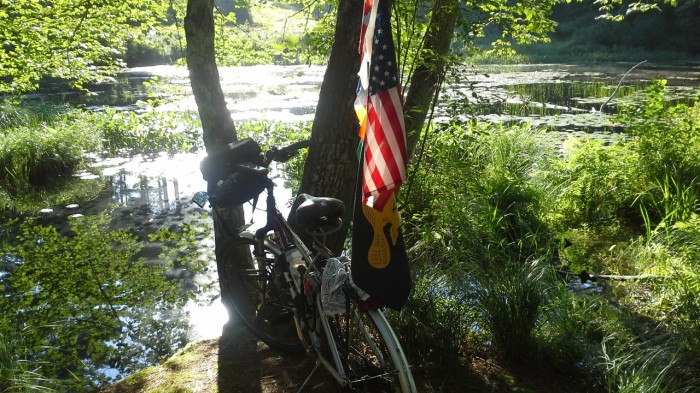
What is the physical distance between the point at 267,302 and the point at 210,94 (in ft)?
5.30

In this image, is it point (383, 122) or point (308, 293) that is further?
point (308, 293)

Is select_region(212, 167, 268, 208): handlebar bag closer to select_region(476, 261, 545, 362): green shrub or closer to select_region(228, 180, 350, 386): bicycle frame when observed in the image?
select_region(228, 180, 350, 386): bicycle frame

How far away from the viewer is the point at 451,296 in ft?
10.8

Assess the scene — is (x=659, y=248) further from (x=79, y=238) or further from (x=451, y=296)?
(x=79, y=238)

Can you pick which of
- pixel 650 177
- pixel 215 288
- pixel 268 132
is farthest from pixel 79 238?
pixel 650 177

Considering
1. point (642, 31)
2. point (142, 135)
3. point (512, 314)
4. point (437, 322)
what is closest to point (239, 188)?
point (437, 322)

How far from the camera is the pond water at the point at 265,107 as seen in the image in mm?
5297

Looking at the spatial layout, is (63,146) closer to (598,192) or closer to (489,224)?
(489,224)

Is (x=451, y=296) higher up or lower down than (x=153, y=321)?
higher up

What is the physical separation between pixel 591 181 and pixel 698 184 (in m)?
1.09

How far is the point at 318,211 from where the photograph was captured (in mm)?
2439

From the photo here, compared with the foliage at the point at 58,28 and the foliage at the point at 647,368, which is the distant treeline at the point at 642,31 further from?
→ the foliage at the point at 647,368

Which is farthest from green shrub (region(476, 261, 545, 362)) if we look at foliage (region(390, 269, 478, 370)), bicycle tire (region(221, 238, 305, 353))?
bicycle tire (region(221, 238, 305, 353))

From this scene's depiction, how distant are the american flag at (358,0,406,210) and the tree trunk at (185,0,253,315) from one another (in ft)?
5.90
